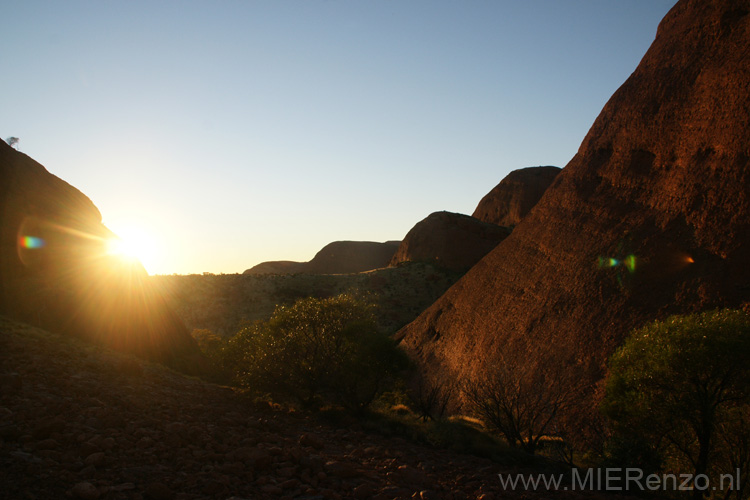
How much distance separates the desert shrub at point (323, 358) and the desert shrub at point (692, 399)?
9291 mm

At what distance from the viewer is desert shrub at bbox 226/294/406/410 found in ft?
60.0

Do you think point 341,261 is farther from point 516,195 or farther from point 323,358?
point 323,358

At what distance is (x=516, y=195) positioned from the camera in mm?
60875

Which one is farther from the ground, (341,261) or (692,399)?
(341,261)

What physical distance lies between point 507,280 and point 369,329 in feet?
20.8

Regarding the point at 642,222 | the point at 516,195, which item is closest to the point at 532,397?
the point at 642,222

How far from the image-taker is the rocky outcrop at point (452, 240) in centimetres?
Answer: 5603

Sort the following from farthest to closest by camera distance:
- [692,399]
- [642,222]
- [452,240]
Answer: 1. [452,240]
2. [642,222]
3. [692,399]

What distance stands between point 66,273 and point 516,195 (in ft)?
169

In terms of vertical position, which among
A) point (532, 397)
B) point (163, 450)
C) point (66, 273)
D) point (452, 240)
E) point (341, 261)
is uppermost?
point (452, 240)

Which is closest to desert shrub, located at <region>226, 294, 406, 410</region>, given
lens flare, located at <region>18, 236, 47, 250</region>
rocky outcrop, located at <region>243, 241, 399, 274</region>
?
lens flare, located at <region>18, 236, 47, 250</region>

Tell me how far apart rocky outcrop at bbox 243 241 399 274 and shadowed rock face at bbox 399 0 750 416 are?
224 feet

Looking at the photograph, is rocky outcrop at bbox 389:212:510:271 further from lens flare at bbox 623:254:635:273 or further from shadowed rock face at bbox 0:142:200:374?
shadowed rock face at bbox 0:142:200:374

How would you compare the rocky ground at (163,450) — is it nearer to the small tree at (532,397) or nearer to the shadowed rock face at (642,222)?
the small tree at (532,397)
